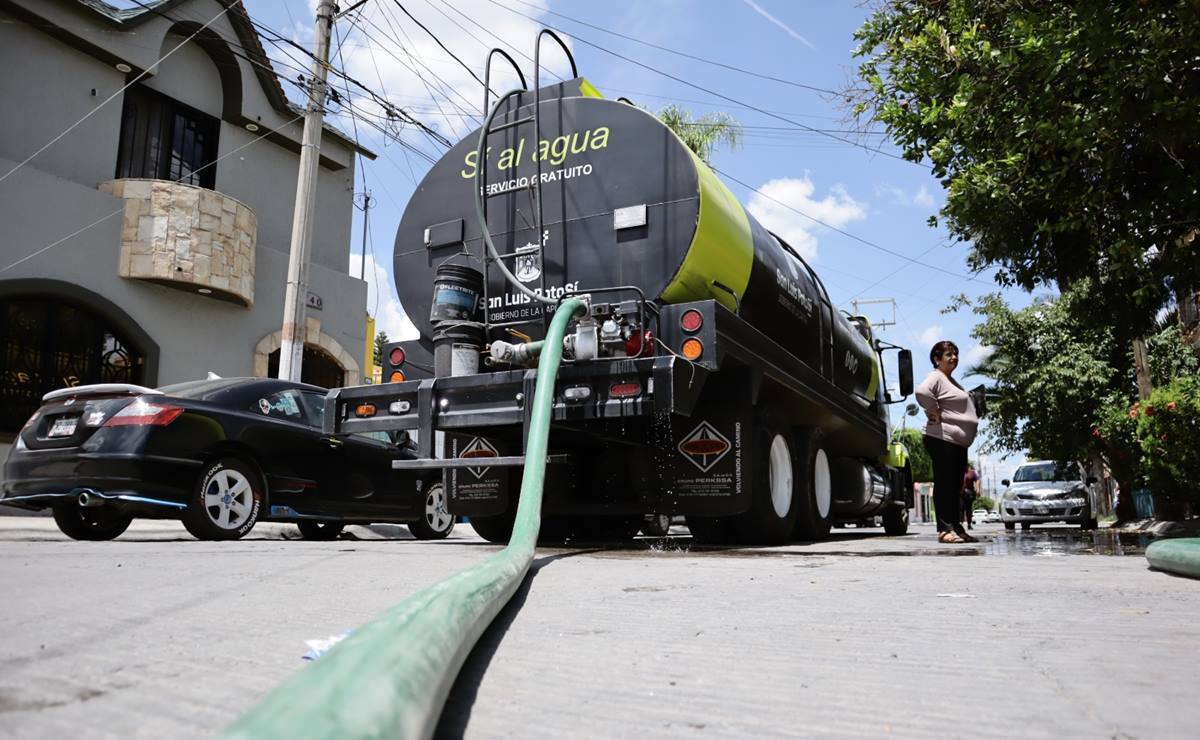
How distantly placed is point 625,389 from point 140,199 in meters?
11.9

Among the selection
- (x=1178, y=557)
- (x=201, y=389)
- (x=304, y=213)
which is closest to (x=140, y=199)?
(x=304, y=213)

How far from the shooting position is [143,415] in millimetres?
6531

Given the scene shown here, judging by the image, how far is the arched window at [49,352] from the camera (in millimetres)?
12867

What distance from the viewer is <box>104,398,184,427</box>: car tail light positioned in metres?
6.51

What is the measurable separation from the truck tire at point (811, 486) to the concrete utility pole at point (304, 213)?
24.3ft

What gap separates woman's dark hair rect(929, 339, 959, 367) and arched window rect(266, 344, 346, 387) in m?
13.2

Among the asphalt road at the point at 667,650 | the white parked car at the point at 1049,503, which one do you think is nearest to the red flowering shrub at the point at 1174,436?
the white parked car at the point at 1049,503

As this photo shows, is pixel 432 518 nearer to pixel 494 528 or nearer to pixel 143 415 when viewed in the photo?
pixel 494 528

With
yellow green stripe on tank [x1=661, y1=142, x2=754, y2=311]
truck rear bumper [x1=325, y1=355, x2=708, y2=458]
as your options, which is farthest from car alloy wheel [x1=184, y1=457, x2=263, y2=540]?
yellow green stripe on tank [x1=661, y1=142, x2=754, y2=311]

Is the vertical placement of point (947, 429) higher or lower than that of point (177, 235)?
lower

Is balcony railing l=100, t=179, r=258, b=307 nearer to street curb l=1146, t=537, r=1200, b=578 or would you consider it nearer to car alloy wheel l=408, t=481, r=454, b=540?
car alloy wheel l=408, t=481, r=454, b=540

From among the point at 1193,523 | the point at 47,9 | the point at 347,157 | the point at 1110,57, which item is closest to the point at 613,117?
the point at 1110,57

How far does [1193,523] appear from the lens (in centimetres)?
1162

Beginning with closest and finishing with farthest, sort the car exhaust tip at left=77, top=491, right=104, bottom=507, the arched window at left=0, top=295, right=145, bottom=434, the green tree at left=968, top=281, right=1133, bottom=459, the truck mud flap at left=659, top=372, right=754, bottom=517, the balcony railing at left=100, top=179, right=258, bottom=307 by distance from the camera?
1. the truck mud flap at left=659, top=372, right=754, bottom=517
2. the car exhaust tip at left=77, top=491, right=104, bottom=507
3. the arched window at left=0, top=295, right=145, bottom=434
4. the balcony railing at left=100, top=179, right=258, bottom=307
5. the green tree at left=968, top=281, right=1133, bottom=459
